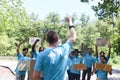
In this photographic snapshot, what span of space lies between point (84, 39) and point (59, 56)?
3742 inches

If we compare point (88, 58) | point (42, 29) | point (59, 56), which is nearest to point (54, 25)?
point (42, 29)

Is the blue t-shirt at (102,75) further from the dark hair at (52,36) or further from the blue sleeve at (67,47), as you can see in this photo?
the dark hair at (52,36)

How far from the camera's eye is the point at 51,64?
17.7 ft

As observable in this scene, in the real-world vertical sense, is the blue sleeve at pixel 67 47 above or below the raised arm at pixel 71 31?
below

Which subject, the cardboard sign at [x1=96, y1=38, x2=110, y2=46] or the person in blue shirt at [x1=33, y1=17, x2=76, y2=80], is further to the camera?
the cardboard sign at [x1=96, y1=38, x2=110, y2=46]

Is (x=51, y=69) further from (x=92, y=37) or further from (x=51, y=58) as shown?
(x=92, y=37)

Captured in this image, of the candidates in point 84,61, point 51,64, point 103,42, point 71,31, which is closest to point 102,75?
point 103,42

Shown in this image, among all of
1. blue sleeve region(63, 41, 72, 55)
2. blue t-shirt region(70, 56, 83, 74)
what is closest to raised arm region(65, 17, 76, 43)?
blue sleeve region(63, 41, 72, 55)

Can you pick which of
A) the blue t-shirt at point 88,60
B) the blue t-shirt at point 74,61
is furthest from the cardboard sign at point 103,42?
the blue t-shirt at point 88,60

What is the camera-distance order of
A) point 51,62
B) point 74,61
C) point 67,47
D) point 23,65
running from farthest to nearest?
point 74,61 < point 23,65 < point 67,47 < point 51,62

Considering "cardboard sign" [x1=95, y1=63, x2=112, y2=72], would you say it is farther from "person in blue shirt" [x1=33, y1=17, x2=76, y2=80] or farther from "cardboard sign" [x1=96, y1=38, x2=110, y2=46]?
"person in blue shirt" [x1=33, y1=17, x2=76, y2=80]

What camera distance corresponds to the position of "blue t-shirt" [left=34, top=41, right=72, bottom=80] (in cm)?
539

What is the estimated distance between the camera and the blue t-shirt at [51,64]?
5.39 m

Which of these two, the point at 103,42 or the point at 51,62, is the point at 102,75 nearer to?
the point at 103,42
